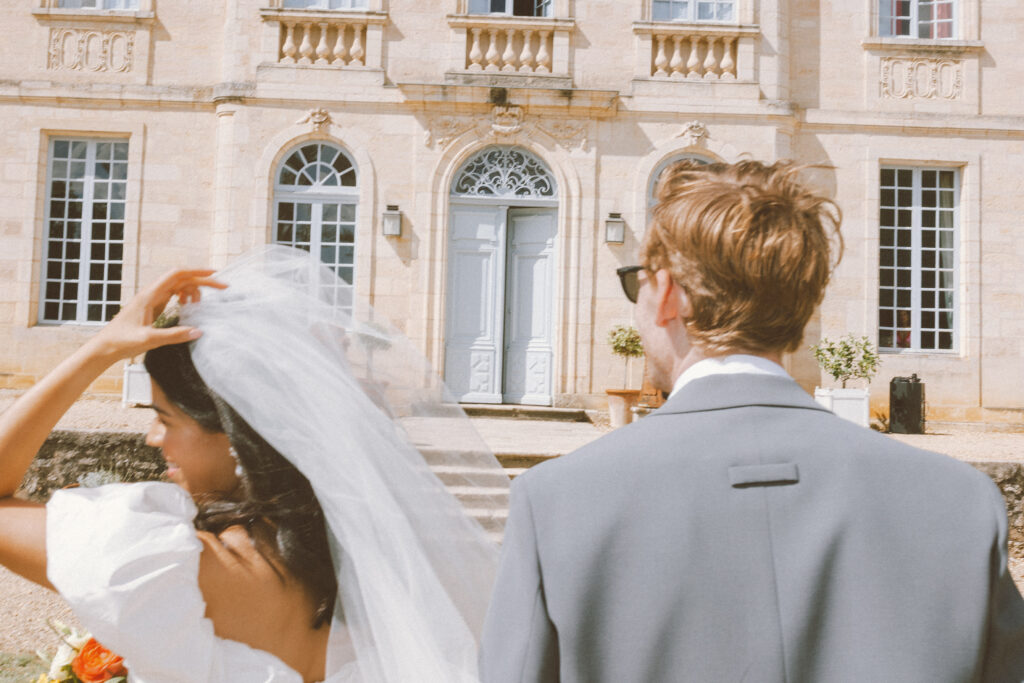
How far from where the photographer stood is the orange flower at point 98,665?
205cm

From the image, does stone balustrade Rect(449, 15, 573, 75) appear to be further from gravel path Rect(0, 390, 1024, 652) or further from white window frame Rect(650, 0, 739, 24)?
gravel path Rect(0, 390, 1024, 652)

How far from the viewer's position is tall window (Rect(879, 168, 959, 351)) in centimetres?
1228

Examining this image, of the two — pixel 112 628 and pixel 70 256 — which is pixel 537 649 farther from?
pixel 70 256

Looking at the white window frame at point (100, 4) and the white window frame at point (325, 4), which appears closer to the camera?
the white window frame at point (325, 4)

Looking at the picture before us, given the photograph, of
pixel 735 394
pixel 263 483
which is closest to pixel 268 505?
pixel 263 483

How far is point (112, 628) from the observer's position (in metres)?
1.31

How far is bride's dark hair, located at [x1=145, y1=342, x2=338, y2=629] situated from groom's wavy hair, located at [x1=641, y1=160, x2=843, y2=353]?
0.82m

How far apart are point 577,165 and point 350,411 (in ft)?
33.7

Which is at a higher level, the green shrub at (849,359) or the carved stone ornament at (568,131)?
the carved stone ornament at (568,131)

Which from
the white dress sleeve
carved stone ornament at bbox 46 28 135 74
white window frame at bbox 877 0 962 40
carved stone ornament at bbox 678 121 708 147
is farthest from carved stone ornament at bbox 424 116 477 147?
the white dress sleeve

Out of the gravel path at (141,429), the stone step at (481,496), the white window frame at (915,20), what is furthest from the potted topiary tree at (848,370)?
the stone step at (481,496)

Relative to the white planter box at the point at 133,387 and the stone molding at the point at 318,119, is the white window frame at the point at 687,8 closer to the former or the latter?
the stone molding at the point at 318,119

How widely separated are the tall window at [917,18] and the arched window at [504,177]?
5730 millimetres

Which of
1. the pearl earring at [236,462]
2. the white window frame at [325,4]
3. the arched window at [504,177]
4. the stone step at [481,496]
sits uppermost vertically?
the white window frame at [325,4]
